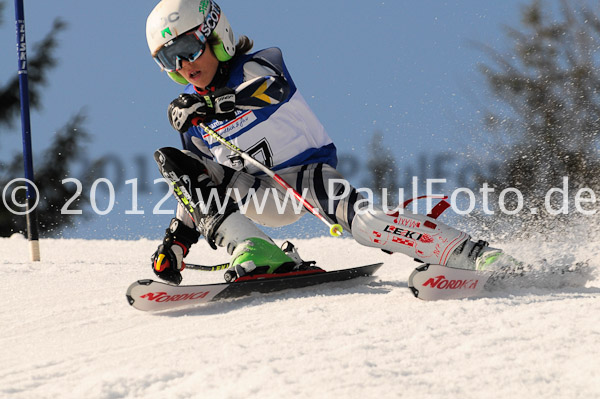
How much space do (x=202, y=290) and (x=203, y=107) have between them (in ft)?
2.76

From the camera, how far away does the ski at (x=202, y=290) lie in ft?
9.05

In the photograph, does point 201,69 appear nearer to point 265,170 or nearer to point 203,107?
point 203,107

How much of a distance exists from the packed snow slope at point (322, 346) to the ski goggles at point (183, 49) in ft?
4.03

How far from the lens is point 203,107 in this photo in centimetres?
307

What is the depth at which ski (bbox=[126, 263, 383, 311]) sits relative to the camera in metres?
2.76

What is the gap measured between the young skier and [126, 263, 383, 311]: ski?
0.29 feet

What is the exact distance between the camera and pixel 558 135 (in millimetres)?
9453

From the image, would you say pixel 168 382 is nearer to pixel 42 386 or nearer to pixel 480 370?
pixel 42 386

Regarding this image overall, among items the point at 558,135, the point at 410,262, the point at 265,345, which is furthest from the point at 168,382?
the point at 558,135

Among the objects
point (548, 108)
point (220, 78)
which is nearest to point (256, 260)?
point (220, 78)

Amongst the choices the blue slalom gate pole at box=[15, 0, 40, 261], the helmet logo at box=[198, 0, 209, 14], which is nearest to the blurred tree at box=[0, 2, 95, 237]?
the blue slalom gate pole at box=[15, 0, 40, 261]

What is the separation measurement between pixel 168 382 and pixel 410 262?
3.37 metres

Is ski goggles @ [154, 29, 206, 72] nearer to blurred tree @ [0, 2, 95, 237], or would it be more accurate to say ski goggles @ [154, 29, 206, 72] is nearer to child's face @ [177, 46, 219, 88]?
child's face @ [177, 46, 219, 88]

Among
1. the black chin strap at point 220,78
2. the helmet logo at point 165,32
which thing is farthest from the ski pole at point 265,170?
the helmet logo at point 165,32
